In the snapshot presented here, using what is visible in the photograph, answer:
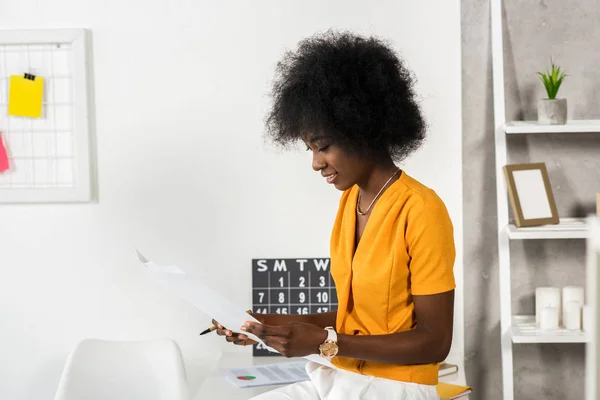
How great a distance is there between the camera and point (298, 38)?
2.60 meters

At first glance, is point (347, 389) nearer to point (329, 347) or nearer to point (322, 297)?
point (329, 347)

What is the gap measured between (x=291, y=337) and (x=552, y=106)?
1.15 m

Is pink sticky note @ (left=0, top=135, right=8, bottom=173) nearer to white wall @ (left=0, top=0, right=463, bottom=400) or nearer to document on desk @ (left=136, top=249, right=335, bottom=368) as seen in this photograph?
white wall @ (left=0, top=0, right=463, bottom=400)

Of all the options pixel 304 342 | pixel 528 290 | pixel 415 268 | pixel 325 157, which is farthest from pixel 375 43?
pixel 528 290

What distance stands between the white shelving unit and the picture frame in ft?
0.10

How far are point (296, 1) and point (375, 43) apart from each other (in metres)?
0.91

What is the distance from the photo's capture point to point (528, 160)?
2.47 m

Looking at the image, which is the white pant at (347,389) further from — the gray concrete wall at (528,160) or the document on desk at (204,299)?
the gray concrete wall at (528,160)

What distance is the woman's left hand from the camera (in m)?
1.56

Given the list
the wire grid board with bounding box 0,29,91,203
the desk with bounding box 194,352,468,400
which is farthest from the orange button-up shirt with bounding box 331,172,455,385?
the wire grid board with bounding box 0,29,91,203

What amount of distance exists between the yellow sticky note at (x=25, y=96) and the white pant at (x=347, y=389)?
141 cm

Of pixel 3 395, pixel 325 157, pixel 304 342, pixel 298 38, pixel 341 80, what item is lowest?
pixel 3 395

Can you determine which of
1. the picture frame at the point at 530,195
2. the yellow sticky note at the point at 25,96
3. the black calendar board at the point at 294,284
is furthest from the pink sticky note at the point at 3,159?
the picture frame at the point at 530,195

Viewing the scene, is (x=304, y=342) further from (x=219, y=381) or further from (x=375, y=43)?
(x=219, y=381)
